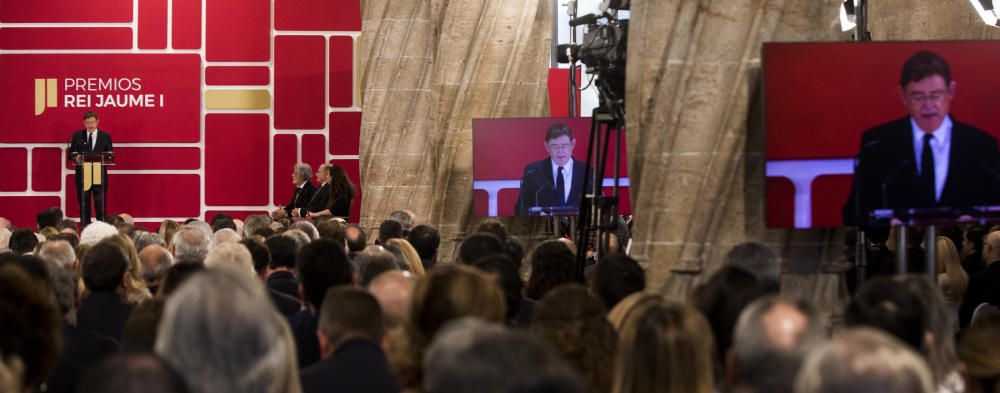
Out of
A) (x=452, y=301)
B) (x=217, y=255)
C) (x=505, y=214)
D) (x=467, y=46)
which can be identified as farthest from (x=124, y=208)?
(x=452, y=301)

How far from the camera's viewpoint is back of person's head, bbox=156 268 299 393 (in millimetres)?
3188

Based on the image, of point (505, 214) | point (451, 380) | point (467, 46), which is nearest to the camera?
point (451, 380)

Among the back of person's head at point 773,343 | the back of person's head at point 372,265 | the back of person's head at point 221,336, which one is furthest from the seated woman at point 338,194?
the back of person's head at point 221,336

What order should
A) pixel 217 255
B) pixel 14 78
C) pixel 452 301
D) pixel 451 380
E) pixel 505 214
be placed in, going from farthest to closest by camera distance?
pixel 14 78 < pixel 505 214 < pixel 217 255 < pixel 452 301 < pixel 451 380

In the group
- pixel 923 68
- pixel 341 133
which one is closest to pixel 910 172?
pixel 923 68

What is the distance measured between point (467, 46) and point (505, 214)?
7.55ft

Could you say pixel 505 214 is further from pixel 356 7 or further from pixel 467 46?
pixel 356 7

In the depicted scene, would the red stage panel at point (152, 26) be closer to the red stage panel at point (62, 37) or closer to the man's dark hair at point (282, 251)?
the red stage panel at point (62, 37)

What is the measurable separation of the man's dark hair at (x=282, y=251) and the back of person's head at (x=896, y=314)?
3948 millimetres

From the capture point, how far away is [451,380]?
8.90 ft

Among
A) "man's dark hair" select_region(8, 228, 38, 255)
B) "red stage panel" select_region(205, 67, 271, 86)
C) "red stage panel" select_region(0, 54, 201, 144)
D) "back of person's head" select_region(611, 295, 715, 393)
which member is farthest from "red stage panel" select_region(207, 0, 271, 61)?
"back of person's head" select_region(611, 295, 715, 393)

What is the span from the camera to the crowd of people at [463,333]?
2.74 metres

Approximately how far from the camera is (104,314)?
6.34m

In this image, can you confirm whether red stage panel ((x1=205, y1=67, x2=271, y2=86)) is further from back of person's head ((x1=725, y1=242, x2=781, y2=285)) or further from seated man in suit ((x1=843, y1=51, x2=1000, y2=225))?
back of person's head ((x1=725, y1=242, x2=781, y2=285))
